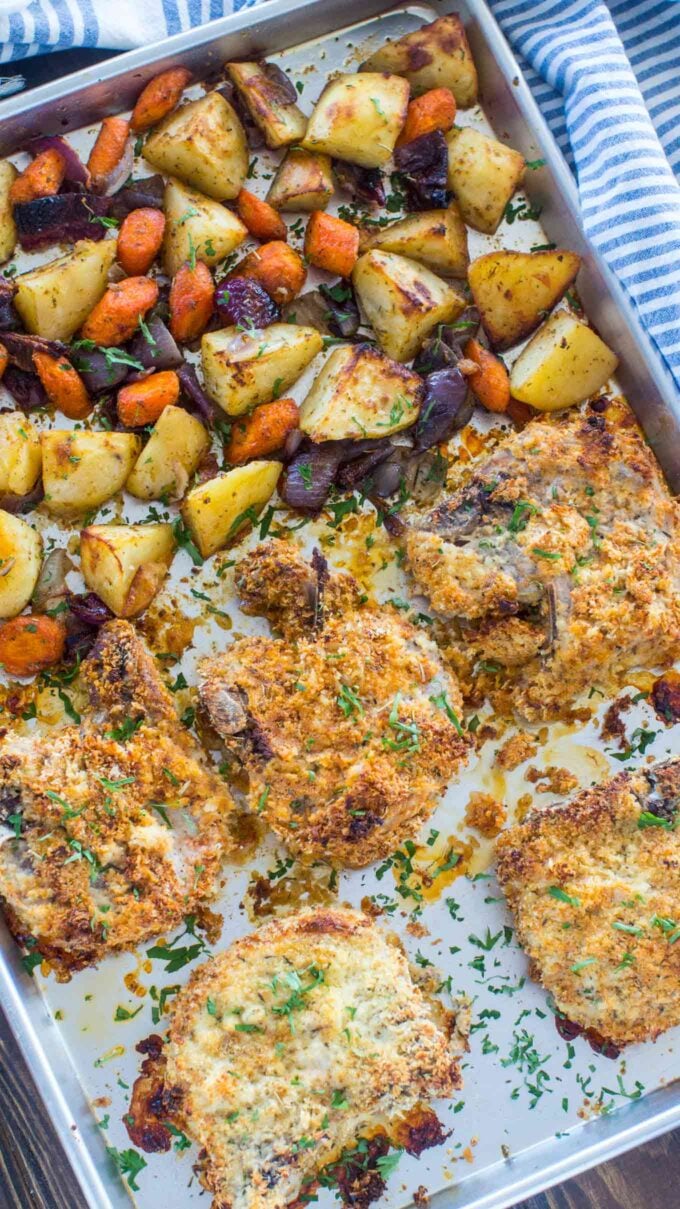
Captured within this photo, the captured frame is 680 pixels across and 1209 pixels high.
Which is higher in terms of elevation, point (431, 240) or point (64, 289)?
point (64, 289)

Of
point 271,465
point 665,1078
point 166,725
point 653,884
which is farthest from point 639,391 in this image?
point 665,1078

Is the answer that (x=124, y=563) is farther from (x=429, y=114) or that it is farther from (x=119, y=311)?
(x=429, y=114)

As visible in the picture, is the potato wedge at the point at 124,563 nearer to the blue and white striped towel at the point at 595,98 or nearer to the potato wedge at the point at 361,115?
the potato wedge at the point at 361,115

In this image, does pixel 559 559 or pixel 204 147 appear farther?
pixel 204 147

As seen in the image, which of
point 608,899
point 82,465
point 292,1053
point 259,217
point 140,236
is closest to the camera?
point 292,1053

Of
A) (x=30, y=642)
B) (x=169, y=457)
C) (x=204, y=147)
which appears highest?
(x=204, y=147)

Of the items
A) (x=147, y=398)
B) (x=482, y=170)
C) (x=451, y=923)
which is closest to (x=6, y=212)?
(x=147, y=398)

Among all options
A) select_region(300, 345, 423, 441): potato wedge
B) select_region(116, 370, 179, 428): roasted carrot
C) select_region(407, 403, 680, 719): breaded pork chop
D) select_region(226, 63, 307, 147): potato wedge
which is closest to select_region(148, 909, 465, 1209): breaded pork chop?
select_region(407, 403, 680, 719): breaded pork chop
